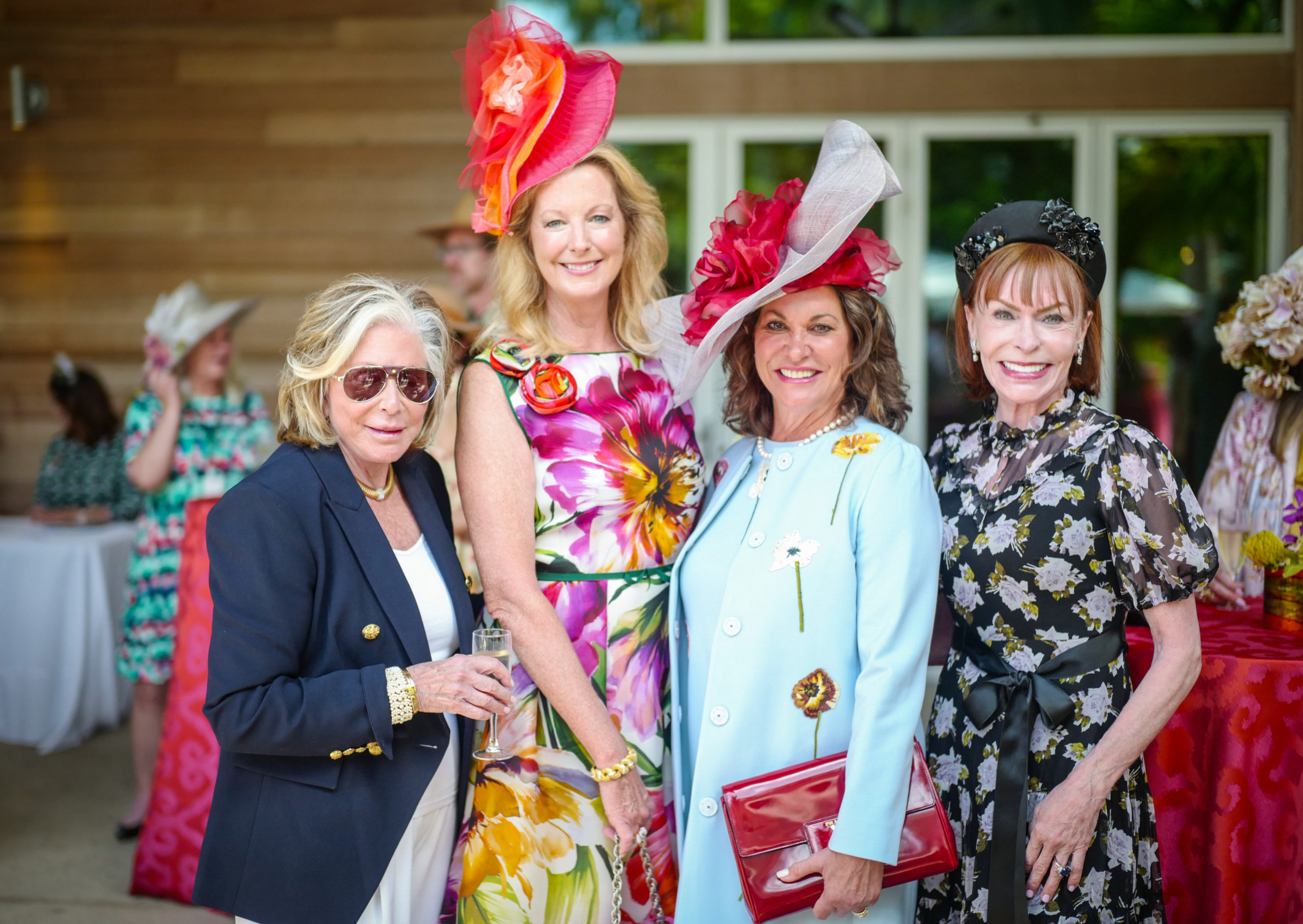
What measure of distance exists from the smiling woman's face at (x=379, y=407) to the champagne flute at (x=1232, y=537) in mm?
2465

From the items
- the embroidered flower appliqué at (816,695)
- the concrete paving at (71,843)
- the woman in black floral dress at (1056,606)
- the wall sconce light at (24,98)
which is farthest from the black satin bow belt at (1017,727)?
the wall sconce light at (24,98)

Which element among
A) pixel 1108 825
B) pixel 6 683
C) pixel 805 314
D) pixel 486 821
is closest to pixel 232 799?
pixel 486 821

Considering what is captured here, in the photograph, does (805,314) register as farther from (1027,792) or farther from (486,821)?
(486,821)

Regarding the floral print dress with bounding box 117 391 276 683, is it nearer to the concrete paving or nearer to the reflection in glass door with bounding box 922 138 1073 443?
the concrete paving

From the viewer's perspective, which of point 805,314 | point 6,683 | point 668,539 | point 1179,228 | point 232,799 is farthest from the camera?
point 1179,228

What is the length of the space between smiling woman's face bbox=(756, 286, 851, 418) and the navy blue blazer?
0.85 meters

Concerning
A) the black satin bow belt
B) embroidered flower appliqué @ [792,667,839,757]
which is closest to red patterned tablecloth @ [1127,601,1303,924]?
the black satin bow belt

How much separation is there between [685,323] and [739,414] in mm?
243

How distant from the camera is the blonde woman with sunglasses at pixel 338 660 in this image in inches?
70.1

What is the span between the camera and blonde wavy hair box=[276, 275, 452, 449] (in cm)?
193

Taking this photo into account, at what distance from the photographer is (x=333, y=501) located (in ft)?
6.26

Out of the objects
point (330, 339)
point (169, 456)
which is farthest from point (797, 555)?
point (169, 456)

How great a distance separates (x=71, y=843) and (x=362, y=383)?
314cm

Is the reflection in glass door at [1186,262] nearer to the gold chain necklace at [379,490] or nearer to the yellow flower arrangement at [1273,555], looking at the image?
the yellow flower arrangement at [1273,555]
